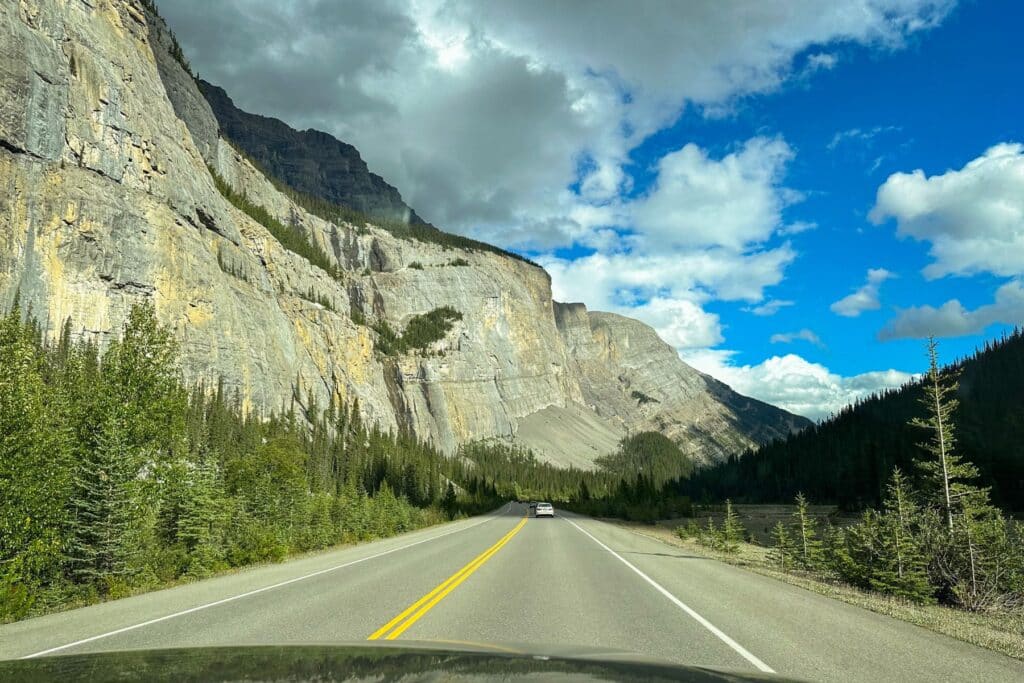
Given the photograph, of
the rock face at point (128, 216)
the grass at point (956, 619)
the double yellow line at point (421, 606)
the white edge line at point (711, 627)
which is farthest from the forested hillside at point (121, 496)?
the rock face at point (128, 216)

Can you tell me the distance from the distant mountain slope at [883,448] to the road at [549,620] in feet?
196

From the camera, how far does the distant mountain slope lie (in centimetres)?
8169

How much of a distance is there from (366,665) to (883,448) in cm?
10839

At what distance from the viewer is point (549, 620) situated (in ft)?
29.5

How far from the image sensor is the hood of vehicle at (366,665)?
435 cm

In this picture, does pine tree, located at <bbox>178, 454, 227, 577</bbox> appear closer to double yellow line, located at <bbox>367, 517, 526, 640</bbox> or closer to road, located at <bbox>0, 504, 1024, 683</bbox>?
road, located at <bbox>0, 504, 1024, 683</bbox>

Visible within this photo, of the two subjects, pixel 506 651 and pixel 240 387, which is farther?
pixel 240 387

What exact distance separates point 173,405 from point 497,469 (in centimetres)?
13685

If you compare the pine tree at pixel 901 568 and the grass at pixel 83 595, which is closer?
the grass at pixel 83 595

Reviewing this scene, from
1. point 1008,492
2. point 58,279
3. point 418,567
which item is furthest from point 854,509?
point 58,279

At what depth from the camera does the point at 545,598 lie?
11211 mm

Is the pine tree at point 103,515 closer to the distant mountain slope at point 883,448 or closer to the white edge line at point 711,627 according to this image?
the white edge line at point 711,627

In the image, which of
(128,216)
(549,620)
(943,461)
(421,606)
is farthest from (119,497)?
(128,216)

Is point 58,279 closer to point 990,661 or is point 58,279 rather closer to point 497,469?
point 990,661
